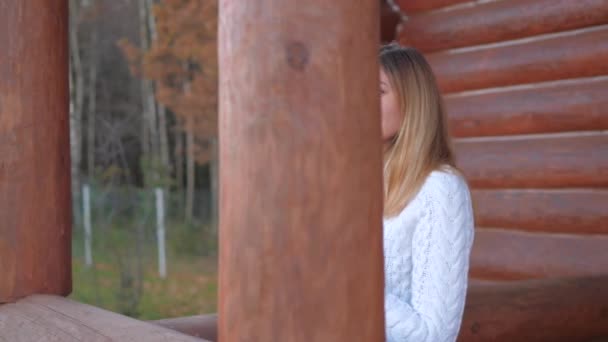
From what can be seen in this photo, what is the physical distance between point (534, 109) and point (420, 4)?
1.37 meters

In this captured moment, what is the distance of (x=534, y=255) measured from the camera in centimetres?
605

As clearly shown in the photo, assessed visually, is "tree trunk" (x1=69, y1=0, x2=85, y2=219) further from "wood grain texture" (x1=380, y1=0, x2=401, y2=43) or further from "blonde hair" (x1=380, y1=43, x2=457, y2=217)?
"blonde hair" (x1=380, y1=43, x2=457, y2=217)

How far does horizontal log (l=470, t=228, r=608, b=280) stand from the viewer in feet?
18.7

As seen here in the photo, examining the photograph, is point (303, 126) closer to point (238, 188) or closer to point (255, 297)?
point (238, 188)

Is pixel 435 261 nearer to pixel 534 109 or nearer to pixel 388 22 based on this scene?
pixel 534 109

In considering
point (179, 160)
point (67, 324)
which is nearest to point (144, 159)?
point (179, 160)

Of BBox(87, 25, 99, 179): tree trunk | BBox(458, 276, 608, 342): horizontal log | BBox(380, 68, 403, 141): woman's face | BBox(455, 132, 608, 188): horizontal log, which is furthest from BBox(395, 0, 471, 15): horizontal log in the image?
BBox(87, 25, 99, 179): tree trunk

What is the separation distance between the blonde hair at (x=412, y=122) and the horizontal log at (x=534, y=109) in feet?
11.2

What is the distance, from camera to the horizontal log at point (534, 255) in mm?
5707

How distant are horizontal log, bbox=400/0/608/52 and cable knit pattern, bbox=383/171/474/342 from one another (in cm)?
373

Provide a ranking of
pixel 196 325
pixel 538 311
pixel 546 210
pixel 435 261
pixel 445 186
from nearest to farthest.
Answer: pixel 435 261, pixel 445 186, pixel 196 325, pixel 538 311, pixel 546 210

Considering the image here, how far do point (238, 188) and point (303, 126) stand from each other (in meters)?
0.19

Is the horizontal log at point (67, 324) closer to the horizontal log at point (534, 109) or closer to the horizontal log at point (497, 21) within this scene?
the horizontal log at point (534, 109)

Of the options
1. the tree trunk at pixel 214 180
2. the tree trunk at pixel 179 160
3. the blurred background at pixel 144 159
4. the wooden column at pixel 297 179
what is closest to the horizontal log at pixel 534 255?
the wooden column at pixel 297 179
